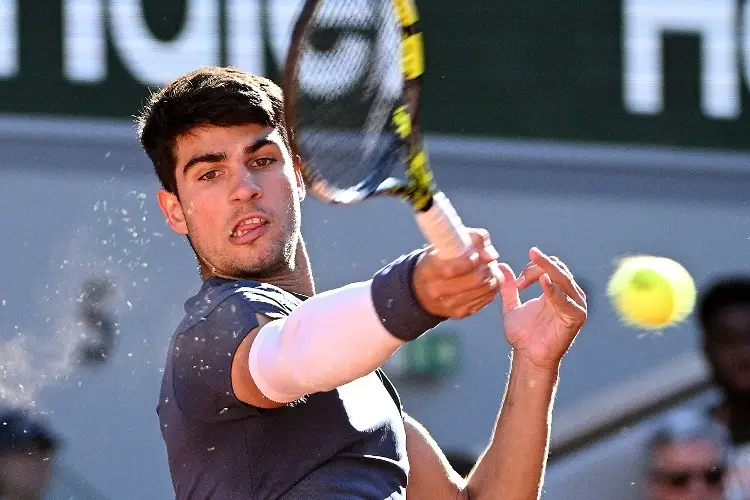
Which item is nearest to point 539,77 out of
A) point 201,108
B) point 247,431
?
point 201,108

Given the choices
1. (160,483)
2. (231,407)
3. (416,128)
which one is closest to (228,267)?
(231,407)

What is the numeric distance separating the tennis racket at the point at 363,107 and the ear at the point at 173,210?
1.98 feet

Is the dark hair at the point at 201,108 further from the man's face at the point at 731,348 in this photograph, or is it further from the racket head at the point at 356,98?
the man's face at the point at 731,348

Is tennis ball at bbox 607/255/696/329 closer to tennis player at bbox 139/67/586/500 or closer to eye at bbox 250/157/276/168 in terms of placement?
tennis player at bbox 139/67/586/500

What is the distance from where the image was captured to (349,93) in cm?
263

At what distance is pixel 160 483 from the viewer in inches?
280

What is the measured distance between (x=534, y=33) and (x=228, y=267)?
6.18 meters

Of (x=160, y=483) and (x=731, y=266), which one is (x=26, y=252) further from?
(x=731, y=266)

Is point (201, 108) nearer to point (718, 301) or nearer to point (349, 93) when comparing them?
point (349, 93)

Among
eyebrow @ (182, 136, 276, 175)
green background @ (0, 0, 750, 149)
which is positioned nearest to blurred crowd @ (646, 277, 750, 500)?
eyebrow @ (182, 136, 276, 175)

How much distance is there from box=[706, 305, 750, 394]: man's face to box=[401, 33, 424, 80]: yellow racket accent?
3176 millimetres

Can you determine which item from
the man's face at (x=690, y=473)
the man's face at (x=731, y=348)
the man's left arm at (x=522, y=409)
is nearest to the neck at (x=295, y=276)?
the man's left arm at (x=522, y=409)

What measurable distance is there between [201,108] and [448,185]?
571 cm

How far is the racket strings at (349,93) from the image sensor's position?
7.96ft
